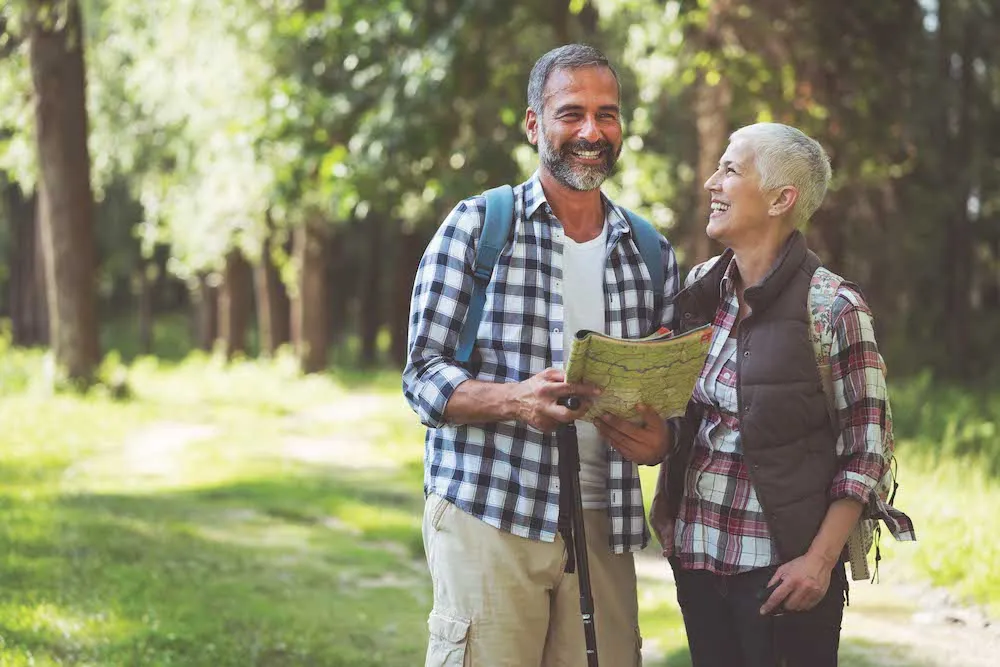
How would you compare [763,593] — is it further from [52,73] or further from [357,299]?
[357,299]

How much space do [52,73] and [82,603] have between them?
11.6m

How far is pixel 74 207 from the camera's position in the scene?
668 inches

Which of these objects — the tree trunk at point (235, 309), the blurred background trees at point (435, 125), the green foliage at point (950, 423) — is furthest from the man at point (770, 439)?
the tree trunk at point (235, 309)

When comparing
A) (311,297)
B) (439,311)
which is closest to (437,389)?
(439,311)

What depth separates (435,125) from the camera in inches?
467

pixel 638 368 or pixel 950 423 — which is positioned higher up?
pixel 638 368

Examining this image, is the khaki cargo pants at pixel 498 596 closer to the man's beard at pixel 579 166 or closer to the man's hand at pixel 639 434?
the man's hand at pixel 639 434

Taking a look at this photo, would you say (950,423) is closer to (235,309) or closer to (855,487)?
(855,487)

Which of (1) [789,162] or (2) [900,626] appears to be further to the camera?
(2) [900,626]

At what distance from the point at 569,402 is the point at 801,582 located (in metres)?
0.78

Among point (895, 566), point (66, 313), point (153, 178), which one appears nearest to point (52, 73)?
point (66, 313)

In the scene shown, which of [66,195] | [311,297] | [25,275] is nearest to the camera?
[66,195]

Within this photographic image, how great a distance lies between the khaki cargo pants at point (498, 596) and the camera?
11.4ft

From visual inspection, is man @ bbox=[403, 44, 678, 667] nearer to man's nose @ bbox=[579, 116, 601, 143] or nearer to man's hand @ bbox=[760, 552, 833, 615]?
man's nose @ bbox=[579, 116, 601, 143]
